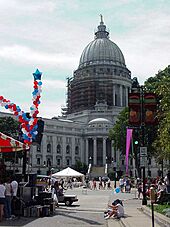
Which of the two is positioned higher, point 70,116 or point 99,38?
point 99,38

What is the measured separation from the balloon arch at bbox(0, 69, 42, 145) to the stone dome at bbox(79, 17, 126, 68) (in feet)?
374

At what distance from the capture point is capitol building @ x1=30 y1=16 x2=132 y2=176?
125m

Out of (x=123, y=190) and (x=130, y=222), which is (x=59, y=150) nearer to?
(x=123, y=190)

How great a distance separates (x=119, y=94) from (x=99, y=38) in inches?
977

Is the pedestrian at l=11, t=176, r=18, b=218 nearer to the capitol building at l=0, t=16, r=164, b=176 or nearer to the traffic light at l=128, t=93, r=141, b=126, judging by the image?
the traffic light at l=128, t=93, r=141, b=126

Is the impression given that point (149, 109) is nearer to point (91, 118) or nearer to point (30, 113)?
point (30, 113)

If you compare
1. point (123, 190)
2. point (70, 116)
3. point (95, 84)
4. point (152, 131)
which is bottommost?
point (123, 190)

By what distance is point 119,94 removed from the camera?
138000mm

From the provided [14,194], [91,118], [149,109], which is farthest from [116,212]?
[91,118]

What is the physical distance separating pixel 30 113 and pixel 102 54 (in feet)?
386

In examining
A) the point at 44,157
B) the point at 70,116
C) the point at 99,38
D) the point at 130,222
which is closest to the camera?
the point at 130,222

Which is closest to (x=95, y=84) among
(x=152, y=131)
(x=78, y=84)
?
(x=78, y=84)

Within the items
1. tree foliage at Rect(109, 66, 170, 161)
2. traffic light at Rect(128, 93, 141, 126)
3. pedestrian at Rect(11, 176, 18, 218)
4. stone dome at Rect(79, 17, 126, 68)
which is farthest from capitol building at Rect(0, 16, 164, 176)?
pedestrian at Rect(11, 176, 18, 218)

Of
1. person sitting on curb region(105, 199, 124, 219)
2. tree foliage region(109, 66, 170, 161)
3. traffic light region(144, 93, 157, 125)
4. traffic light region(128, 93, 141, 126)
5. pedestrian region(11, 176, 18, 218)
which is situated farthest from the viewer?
traffic light region(128, 93, 141, 126)
